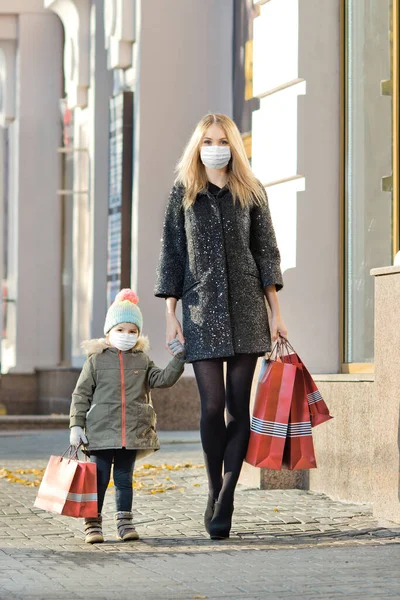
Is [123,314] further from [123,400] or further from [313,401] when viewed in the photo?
[313,401]

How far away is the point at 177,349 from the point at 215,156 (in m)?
0.95

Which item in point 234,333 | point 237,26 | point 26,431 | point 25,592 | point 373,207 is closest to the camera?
point 25,592

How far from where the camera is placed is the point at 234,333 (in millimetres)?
6551

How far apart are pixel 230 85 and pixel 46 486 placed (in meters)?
9.22

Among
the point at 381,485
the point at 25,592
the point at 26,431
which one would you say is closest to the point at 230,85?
the point at 26,431

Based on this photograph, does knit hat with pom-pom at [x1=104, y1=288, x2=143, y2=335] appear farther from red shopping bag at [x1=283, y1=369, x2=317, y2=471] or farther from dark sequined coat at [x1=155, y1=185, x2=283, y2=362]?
red shopping bag at [x1=283, y1=369, x2=317, y2=471]

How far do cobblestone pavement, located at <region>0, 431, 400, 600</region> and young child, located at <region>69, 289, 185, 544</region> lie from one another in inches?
12.4

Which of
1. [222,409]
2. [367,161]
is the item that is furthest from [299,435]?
[367,161]

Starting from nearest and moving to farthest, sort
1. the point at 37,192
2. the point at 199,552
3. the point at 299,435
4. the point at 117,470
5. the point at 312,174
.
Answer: the point at 199,552 < the point at 299,435 < the point at 117,470 < the point at 312,174 < the point at 37,192

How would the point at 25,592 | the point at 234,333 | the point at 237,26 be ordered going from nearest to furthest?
the point at 25,592, the point at 234,333, the point at 237,26

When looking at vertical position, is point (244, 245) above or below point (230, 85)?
below

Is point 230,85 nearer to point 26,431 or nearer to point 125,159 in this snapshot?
point 125,159

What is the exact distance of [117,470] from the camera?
22.3ft

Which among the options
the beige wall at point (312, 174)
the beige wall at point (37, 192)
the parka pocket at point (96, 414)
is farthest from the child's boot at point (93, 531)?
the beige wall at point (37, 192)
